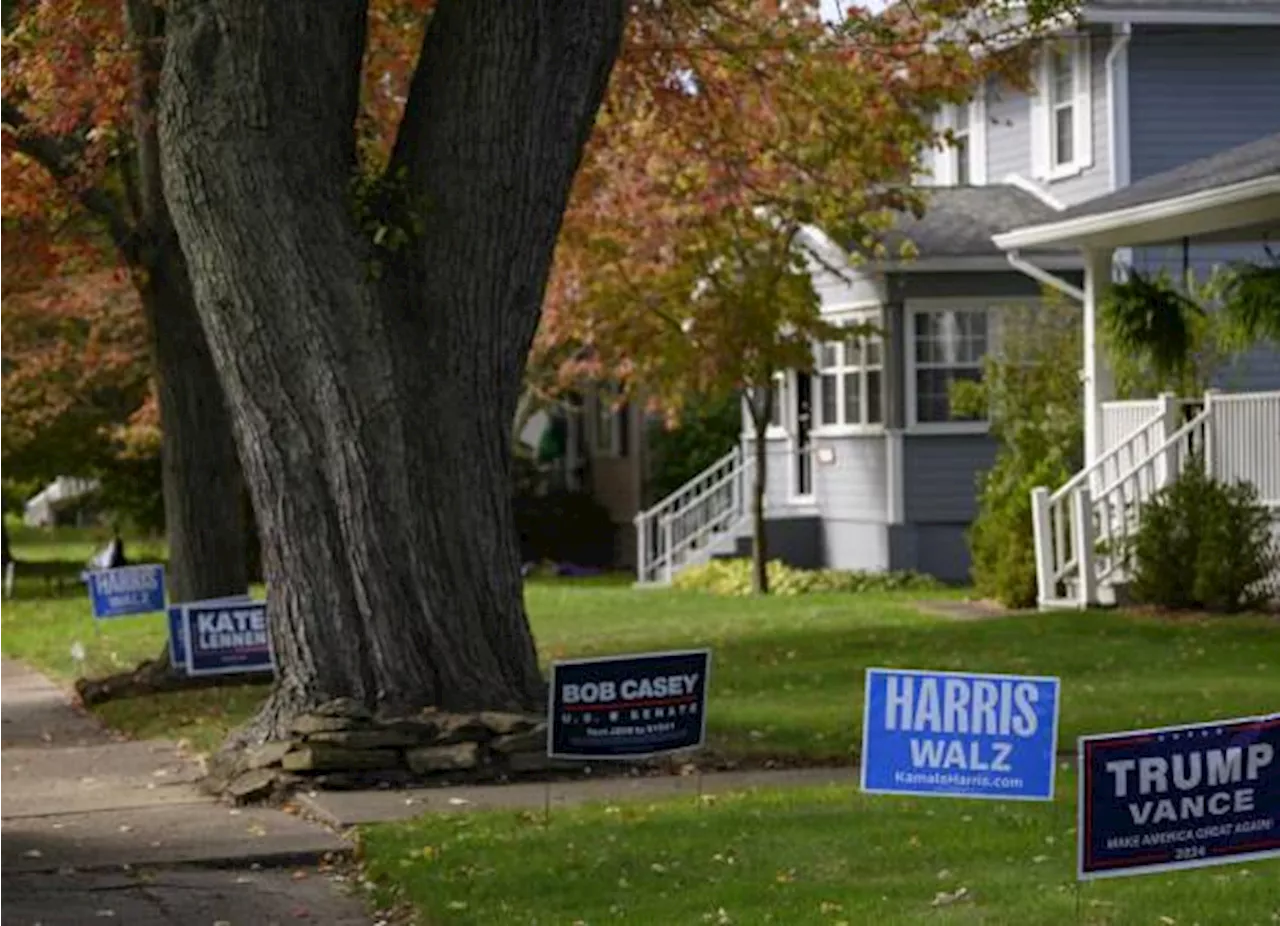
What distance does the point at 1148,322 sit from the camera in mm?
25234

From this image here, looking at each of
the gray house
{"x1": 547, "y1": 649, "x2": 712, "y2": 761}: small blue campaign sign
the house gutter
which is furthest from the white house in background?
{"x1": 547, "y1": 649, "x2": 712, "y2": 761}: small blue campaign sign

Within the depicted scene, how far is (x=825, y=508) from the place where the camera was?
3650 cm

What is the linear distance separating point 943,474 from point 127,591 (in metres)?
13.8

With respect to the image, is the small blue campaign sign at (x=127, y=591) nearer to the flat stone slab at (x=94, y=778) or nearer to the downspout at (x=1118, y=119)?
the flat stone slab at (x=94, y=778)

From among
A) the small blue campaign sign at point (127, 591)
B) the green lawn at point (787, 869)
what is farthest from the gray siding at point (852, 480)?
the green lawn at point (787, 869)

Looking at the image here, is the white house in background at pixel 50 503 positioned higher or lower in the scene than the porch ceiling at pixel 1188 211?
lower

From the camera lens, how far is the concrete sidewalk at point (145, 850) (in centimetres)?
1190

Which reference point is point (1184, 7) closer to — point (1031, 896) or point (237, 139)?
point (237, 139)

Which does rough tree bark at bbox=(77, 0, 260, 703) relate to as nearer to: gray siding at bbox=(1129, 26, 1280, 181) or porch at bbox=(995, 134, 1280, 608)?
porch at bbox=(995, 134, 1280, 608)

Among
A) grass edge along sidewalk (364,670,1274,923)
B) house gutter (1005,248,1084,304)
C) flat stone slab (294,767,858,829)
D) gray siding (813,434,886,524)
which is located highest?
house gutter (1005,248,1084,304)

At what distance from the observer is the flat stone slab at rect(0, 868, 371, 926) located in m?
11.6

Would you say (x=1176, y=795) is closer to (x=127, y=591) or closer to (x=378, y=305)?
(x=378, y=305)

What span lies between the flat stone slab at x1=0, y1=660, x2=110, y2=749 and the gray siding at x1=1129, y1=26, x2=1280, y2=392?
14.9m

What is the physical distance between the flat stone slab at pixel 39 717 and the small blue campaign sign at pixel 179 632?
0.75 metres
